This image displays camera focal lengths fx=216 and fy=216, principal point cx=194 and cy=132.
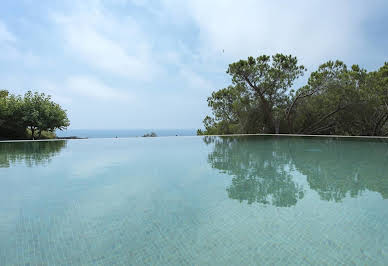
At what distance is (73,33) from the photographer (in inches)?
435

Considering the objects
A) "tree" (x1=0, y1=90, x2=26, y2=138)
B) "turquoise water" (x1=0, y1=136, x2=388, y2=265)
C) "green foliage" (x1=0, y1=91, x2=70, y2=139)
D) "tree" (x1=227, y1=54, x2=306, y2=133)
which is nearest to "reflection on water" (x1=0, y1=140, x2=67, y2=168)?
"turquoise water" (x1=0, y1=136, x2=388, y2=265)

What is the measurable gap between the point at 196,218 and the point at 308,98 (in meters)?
14.5

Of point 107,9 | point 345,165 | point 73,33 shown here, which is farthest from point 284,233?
point 73,33

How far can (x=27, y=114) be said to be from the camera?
38.4ft

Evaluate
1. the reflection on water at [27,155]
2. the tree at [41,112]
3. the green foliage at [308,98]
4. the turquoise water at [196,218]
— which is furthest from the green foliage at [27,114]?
the green foliage at [308,98]

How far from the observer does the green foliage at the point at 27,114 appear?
1168 cm

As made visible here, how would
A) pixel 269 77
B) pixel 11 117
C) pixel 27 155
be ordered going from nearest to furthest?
pixel 27 155
pixel 11 117
pixel 269 77

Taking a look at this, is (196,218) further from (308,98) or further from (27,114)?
(308,98)

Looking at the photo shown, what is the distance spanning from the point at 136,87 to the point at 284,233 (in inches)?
862

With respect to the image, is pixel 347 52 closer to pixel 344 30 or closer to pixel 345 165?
pixel 344 30

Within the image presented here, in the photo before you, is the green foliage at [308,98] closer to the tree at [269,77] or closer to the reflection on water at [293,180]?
the tree at [269,77]

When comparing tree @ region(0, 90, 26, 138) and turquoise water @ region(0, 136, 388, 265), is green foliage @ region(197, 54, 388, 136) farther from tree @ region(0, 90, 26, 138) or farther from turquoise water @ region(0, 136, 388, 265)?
tree @ region(0, 90, 26, 138)

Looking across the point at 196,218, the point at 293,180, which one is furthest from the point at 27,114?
the point at 293,180

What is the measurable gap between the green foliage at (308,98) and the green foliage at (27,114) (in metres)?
10.8
